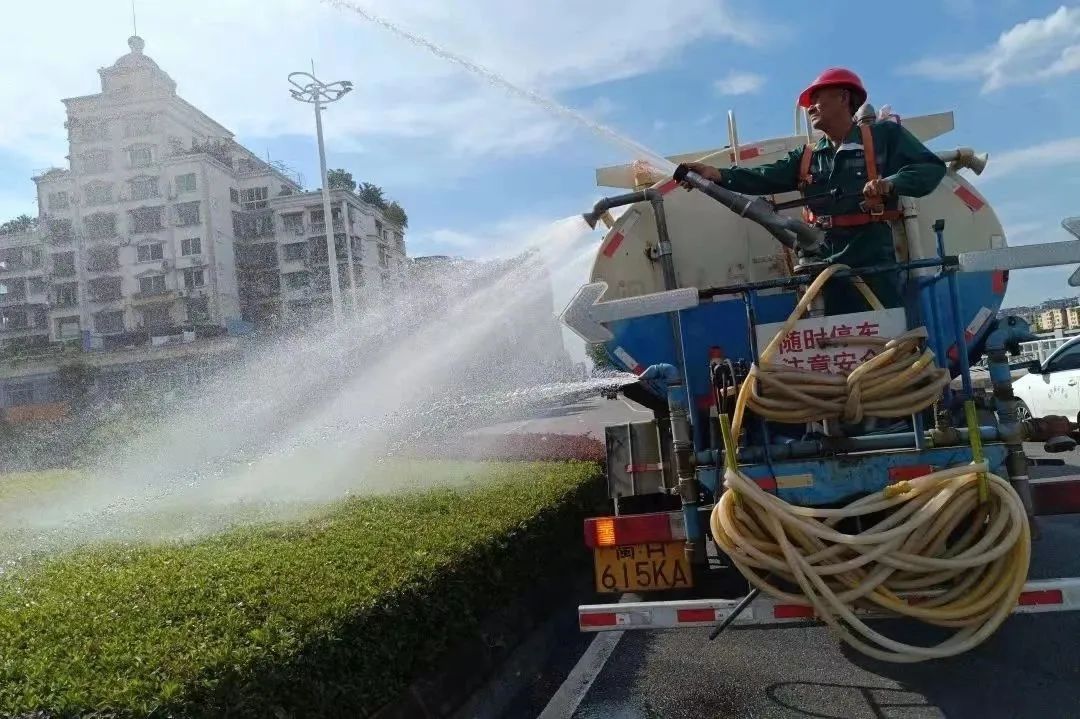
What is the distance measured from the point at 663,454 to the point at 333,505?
Answer: 330cm

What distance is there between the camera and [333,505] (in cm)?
701

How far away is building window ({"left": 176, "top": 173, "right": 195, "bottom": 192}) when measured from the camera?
55750 mm

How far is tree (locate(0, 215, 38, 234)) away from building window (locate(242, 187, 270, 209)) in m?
15.2

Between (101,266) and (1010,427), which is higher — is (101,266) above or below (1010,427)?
above

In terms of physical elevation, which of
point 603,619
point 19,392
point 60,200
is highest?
point 60,200

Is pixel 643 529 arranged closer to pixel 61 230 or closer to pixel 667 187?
pixel 667 187

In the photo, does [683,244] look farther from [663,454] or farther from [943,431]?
[943,431]

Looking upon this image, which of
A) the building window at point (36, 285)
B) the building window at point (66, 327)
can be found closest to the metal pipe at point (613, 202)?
the building window at point (66, 327)

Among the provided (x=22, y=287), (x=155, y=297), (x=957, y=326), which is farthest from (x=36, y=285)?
(x=957, y=326)

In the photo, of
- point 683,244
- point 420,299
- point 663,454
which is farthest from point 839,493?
point 420,299

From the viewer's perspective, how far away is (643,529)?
170 inches

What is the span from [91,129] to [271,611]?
6166 centimetres

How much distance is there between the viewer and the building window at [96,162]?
56750mm

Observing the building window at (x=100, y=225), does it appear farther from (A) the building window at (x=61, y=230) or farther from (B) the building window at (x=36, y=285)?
(B) the building window at (x=36, y=285)
